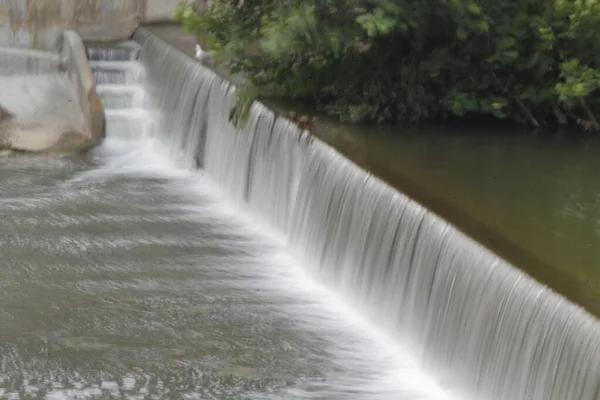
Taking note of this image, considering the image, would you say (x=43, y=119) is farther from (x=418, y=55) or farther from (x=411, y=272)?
(x=411, y=272)

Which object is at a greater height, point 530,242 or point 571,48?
point 571,48

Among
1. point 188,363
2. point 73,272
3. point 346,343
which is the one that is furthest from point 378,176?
point 73,272

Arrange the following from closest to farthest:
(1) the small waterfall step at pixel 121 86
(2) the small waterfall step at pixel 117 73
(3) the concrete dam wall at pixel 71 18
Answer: (1) the small waterfall step at pixel 121 86 < (2) the small waterfall step at pixel 117 73 < (3) the concrete dam wall at pixel 71 18

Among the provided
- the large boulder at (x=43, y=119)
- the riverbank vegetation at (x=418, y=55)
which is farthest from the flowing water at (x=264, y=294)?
the large boulder at (x=43, y=119)

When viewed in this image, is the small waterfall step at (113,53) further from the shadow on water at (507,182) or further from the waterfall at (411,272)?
the shadow on water at (507,182)

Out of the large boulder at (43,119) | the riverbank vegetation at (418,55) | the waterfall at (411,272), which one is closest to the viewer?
the waterfall at (411,272)

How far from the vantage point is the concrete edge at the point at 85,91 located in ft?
51.8

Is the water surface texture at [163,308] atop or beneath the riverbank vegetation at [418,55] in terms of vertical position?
beneath

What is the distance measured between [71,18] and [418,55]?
309 inches

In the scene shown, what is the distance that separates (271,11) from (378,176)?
3073 mm

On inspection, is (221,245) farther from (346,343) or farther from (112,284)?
(346,343)

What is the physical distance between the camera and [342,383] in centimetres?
838

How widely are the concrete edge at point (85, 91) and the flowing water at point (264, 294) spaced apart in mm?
1660

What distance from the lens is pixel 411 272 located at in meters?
8.72
